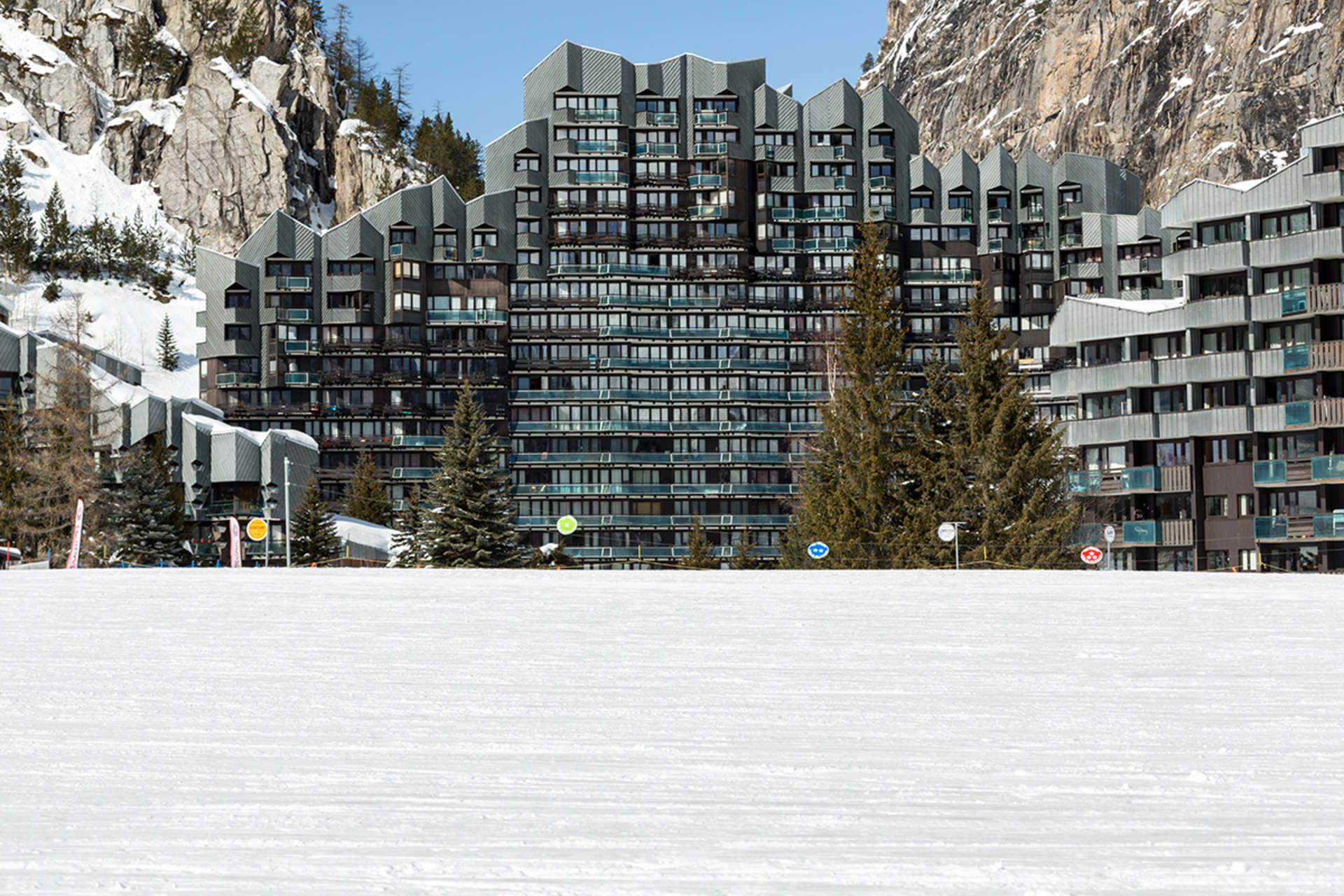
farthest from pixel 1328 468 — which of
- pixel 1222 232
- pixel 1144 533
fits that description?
pixel 1222 232

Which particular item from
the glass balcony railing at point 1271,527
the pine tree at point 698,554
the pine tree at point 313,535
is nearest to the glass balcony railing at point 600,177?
the pine tree at point 698,554

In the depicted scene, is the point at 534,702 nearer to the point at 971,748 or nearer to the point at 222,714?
the point at 222,714

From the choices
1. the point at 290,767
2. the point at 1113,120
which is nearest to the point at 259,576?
the point at 290,767

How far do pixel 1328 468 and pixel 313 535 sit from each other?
164ft

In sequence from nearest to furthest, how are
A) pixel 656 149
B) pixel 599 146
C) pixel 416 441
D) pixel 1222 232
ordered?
pixel 1222 232 → pixel 416 441 → pixel 599 146 → pixel 656 149

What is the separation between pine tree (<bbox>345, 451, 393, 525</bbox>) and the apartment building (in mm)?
47432

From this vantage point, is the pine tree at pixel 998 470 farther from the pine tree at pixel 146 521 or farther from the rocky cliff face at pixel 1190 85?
the rocky cliff face at pixel 1190 85

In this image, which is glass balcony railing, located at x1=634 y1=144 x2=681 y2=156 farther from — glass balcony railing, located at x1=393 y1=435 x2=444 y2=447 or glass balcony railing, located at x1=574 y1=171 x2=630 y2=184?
glass balcony railing, located at x1=393 y1=435 x2=444 y2=447

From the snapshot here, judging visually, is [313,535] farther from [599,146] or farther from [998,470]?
[599,146]

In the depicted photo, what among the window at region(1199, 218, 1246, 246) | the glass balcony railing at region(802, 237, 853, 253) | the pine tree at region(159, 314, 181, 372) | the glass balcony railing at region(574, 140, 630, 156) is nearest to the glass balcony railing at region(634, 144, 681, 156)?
the glass balcony railing at region(574, 140, 630, 156)

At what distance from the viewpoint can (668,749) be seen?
12.6 meters

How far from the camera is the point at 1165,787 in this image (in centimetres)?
1134

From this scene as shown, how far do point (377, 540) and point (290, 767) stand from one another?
81413mm

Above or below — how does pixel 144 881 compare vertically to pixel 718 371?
below
